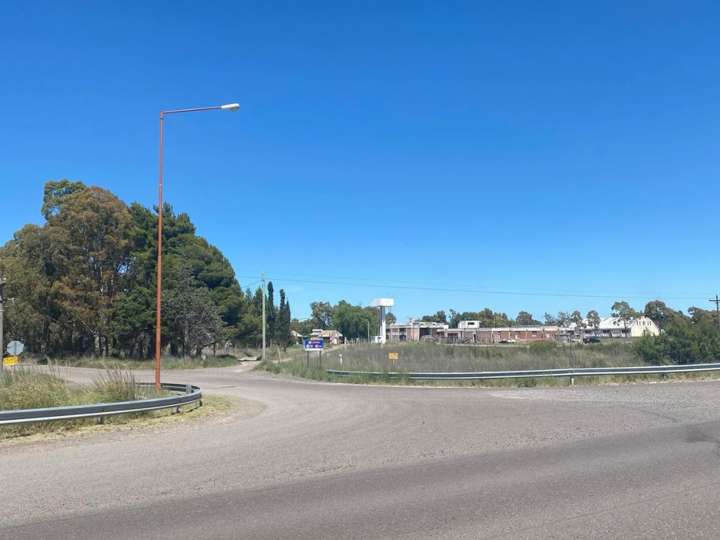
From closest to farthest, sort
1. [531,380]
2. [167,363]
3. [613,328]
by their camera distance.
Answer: [531,380], [167,363], [613,328]

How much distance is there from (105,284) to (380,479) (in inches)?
2244

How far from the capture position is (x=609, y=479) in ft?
28.1

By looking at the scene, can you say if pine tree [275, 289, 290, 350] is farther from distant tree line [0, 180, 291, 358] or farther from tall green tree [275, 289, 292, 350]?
distant tree line [0, 180, 291, 358]

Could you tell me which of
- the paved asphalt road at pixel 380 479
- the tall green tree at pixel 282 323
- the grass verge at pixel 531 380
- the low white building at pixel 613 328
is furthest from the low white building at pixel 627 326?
the paved asphalt road at pixel 380 479

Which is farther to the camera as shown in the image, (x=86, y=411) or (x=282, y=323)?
(x=282, y=323)

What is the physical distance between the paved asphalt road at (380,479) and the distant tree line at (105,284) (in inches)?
1705

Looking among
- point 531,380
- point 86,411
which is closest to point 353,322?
point 531,380

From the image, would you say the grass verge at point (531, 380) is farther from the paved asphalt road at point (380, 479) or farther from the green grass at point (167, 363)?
the green grass at point (167, 363)

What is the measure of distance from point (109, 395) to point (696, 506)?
561 inches

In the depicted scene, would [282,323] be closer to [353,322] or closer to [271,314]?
[271,314]

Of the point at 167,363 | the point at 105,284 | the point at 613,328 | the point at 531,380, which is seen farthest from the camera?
the point at 613,328

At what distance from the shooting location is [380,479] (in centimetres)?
891

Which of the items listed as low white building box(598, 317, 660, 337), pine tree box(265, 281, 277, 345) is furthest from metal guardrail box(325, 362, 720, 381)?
low white building box(598, 317, 660, 337)

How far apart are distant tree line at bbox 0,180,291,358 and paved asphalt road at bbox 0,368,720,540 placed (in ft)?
142
